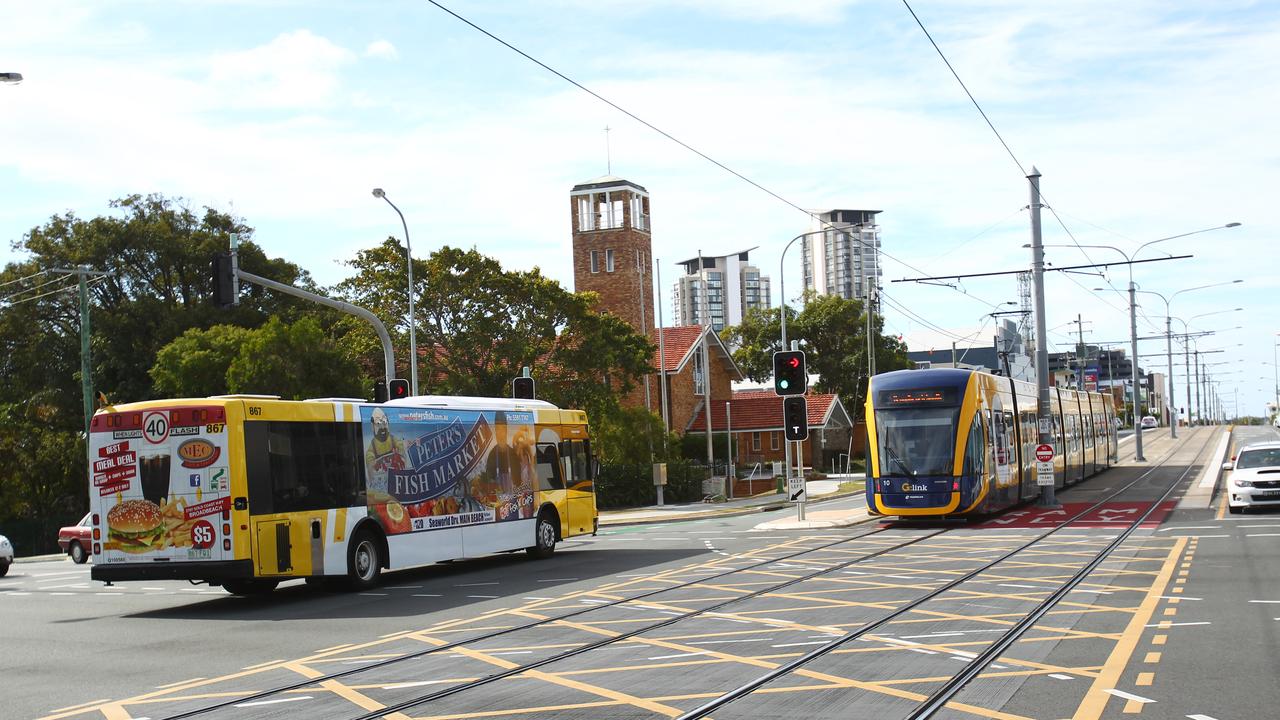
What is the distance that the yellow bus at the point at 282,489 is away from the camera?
55.2 feet

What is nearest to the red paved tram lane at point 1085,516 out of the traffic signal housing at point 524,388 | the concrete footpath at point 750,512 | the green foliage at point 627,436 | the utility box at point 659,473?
the concrete footpath at point 750,512

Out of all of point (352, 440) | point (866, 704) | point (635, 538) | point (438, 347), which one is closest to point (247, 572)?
point (352, 440)

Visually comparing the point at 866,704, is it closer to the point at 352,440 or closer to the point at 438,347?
the point at 352,440

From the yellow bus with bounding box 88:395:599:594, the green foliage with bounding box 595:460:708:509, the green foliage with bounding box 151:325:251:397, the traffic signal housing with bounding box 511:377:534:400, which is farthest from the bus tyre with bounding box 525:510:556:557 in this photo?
the green foliage with bounding box 151:325:251:397

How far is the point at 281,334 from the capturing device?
45219mm

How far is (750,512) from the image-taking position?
4122cm

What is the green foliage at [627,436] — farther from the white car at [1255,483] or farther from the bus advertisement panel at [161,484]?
the bus advertisement panel at [161,484]

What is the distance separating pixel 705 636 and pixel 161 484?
8387 millimetres

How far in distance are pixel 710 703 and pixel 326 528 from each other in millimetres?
10183

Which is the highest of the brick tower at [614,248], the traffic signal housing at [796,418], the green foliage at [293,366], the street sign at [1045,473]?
the brick tower at [614,248]

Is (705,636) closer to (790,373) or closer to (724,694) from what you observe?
(724,694)

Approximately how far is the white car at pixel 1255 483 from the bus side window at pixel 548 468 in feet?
46.9

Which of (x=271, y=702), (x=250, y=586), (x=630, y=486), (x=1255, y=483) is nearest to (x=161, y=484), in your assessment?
(x=250, y=586)

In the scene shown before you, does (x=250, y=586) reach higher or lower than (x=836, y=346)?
lower
